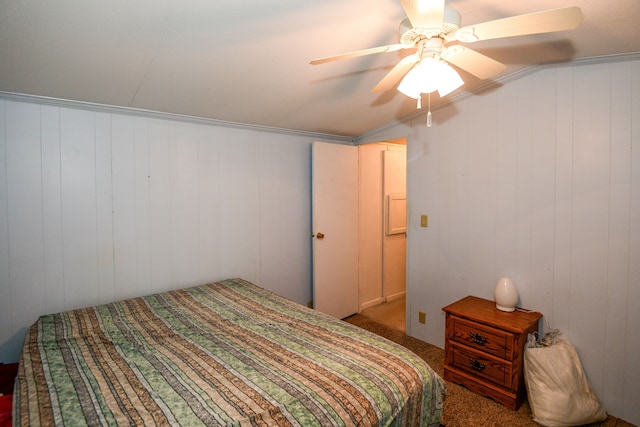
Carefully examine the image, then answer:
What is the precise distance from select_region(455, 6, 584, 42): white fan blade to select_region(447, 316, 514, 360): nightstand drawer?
1.80 meters

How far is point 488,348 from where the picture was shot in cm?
220

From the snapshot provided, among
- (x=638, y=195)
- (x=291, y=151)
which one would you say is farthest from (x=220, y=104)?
(x=638, y=195)

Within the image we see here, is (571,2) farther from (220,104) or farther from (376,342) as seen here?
(220,104)

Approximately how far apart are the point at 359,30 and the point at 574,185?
175 centimetres

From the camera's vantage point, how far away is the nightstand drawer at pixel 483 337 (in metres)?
2.11

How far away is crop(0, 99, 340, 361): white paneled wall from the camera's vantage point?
201 centimetres

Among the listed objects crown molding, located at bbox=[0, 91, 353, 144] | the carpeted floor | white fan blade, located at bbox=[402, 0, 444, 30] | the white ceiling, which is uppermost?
the white ceiling

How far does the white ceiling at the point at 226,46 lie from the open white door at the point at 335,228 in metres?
0.97

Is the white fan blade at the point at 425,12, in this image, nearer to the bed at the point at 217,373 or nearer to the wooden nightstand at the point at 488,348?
the bed at the point at 217,373

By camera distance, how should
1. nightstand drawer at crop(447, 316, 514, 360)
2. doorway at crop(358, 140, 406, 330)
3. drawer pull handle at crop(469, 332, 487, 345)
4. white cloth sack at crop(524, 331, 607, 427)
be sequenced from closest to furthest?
white cloth sack at crop(524, 331, 607, 427) → nightstand drawer at crop(447, 316, 514, 360) → drawer pull handle at crop(469, 332, 487, 345) → doorway at crop(358, 140, 406, 330)

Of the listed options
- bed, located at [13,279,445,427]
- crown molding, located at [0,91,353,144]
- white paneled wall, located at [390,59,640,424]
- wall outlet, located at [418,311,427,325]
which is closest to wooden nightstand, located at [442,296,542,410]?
white paneled wall, located at [390,59,640,424]

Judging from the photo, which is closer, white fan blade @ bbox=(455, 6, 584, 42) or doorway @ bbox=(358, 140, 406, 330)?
white fan blade @ bbox=(455, 6, 584, 42)

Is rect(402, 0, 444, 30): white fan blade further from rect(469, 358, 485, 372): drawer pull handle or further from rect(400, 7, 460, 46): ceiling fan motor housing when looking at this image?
rect(469, 358, 485, 372): drawer pull handle

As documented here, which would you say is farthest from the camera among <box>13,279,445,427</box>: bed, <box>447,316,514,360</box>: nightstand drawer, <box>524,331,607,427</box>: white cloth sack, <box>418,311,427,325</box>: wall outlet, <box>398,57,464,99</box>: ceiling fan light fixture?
<box>418,311,427,325</box>: wall outlet
